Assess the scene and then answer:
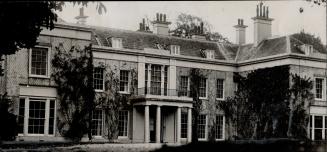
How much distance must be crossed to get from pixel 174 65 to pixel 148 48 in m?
2.15

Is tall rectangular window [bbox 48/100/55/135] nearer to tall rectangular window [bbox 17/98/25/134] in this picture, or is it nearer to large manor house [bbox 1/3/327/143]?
large manor house [bbox 1/3/327/143]

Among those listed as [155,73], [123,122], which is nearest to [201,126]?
[155,73]

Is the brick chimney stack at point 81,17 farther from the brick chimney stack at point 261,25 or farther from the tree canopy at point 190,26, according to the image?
the tree canopy at point 190,26

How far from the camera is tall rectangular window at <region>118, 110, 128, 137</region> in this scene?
31.7 meters

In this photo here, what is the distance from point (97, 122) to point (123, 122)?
1.80 m

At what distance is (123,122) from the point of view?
105 ft

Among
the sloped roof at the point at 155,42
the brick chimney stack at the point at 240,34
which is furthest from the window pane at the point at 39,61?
the brick chimney stack at the point at 240,34

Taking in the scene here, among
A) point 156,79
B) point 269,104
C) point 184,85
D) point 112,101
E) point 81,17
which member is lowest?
point 269,104

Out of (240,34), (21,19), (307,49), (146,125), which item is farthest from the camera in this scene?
(240,34)

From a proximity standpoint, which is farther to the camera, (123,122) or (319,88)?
(319,88)

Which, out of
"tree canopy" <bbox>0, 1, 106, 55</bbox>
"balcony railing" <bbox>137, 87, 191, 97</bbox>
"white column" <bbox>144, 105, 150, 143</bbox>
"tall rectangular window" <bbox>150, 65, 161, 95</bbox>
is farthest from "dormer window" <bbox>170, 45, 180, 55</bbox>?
"tree canopy" <bbox>0, 1, 106, 55</bbox>

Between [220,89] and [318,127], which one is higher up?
[220,89]

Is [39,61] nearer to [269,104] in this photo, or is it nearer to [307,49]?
[269,104]

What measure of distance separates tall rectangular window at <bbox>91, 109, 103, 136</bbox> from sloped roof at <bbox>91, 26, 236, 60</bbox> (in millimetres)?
4198
